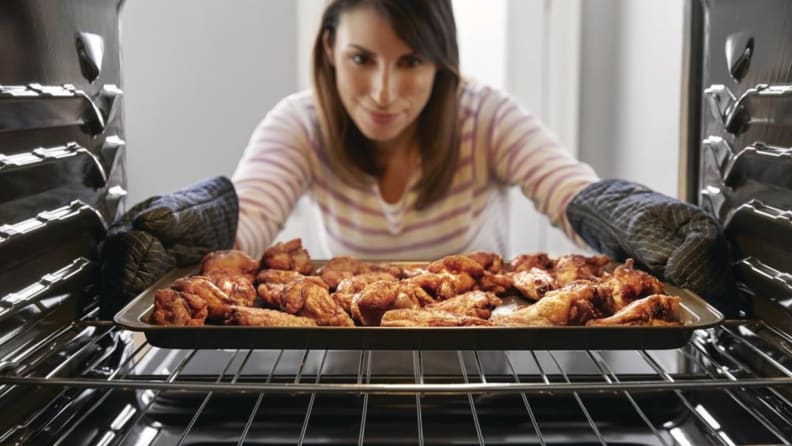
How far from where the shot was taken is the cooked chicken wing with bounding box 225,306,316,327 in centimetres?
92

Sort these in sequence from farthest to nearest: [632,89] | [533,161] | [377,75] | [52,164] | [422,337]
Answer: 1. [632,89]
2. [533,161]
3. [377,75]
4. [52,164]
5. [422,337]

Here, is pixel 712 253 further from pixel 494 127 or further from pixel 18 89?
pixel 494 127

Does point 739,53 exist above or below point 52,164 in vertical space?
above

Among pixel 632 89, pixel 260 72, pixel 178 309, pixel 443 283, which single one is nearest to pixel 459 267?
pixel 443 283

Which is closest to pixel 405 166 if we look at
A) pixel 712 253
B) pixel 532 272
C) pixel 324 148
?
pixel 324 148

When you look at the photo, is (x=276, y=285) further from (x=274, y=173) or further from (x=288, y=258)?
(x=274, y=173)

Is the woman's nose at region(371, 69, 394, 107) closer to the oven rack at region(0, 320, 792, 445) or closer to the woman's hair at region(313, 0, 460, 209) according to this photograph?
the woman's hair at region(313, 0, 460, 209)

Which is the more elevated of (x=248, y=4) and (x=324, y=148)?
(x=248, y=4)

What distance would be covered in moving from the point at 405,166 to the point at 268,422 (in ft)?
4.04

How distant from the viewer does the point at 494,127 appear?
81.1 inches

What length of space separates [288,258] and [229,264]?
92 mm

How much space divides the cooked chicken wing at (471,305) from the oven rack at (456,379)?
6 cm

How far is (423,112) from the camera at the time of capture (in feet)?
6.44

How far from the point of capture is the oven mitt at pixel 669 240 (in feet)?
3.53
